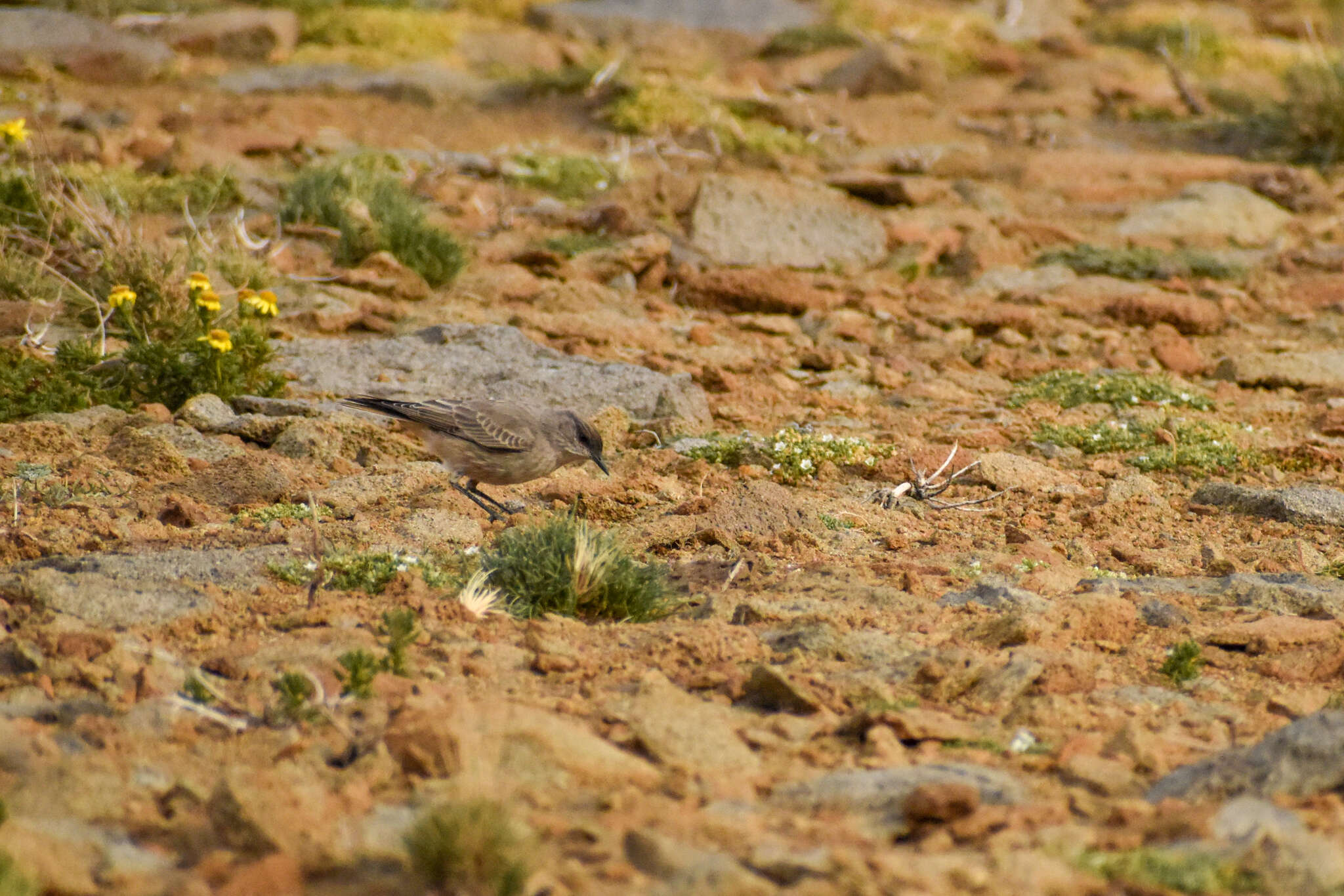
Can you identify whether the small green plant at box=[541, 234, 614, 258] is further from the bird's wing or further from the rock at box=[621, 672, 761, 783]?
the rock at box=[621, 672, 761, 783]

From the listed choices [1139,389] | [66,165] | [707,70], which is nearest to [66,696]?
[1139,389]

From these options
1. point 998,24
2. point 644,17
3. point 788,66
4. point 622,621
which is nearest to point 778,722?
point 622,621

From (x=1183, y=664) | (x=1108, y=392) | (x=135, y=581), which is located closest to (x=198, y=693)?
(x=135, y=581)

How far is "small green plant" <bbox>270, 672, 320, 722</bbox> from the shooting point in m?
3.50

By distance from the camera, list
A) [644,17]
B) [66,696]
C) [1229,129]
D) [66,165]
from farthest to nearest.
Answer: [644,17] < [1229,129] < [66,165] < [66,696]

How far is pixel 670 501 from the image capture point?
6.30 metres

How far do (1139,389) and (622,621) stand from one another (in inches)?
194

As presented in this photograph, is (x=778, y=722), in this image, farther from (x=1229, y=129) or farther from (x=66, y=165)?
(x=1229, y=129)

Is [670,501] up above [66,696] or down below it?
below

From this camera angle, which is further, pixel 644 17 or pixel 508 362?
pixel 644 17

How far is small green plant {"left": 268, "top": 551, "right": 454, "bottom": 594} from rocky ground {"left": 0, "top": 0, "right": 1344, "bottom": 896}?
0.14 feet

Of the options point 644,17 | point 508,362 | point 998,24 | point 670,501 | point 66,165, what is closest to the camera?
point 670,501

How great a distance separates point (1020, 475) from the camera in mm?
6766

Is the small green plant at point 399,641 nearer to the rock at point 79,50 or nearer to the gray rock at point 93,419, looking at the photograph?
the gray rock at point 93,419
